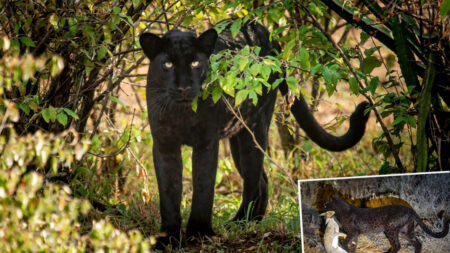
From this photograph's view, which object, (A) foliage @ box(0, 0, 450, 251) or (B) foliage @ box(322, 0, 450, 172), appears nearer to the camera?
(A) foliage @ box(0, 0, 450, 251)

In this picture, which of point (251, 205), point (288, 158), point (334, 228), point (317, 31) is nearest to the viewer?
point (334, 228)

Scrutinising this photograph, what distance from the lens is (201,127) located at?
3.15m

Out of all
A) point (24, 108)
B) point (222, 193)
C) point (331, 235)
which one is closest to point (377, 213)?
point (331, 235)

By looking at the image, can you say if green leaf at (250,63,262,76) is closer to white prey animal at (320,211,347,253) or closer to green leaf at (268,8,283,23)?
Answer: green leaf at (268,8,283,23)

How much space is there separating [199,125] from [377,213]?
1049 millimetres

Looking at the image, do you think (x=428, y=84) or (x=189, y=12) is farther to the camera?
(x=189, y=12)

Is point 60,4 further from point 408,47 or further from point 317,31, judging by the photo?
point 408,47

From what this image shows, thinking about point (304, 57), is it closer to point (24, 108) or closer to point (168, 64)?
point (168, 64)

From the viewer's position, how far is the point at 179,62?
2.84 meters

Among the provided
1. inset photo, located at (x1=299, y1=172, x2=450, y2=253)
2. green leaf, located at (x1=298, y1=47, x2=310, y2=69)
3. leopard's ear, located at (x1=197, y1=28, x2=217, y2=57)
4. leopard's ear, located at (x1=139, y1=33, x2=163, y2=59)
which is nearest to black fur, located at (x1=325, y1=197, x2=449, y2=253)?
inset photo, located at (x1=299, y1=172, x2=450, y2=253)

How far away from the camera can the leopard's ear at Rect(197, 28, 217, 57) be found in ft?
9.57

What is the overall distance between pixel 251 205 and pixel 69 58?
147cm

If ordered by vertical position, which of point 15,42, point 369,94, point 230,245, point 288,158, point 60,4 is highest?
point 60,4

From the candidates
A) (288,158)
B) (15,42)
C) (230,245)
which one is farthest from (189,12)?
(288,158)
